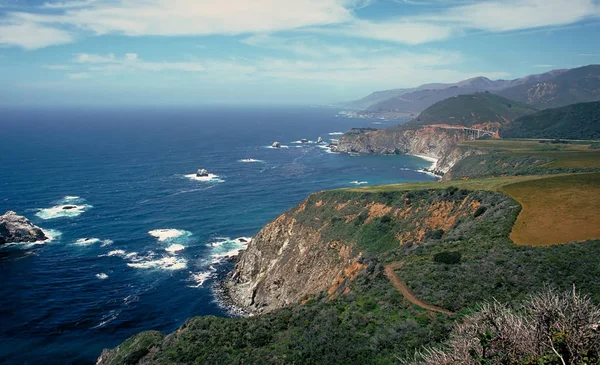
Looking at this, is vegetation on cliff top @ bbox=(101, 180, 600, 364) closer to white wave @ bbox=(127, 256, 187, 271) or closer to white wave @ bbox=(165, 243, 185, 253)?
white wave @ bbox=(127, 256, 187, 271)

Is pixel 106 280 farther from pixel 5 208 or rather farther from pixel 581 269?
A: pixel 581 269

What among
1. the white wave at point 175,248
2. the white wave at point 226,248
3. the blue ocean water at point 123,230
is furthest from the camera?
the white wave at point 175,248

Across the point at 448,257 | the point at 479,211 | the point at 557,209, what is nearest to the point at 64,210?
the point at 479,211

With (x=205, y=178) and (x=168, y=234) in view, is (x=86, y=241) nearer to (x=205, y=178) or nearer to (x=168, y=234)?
(x=168, y=234)

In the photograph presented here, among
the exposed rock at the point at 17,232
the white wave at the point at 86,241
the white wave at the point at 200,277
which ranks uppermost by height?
the exposed rock at the point at 17,232

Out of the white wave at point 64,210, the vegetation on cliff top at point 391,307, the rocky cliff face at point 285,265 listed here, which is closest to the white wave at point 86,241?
the white wave at point 64,210

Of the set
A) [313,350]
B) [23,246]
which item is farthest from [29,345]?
[313,350]

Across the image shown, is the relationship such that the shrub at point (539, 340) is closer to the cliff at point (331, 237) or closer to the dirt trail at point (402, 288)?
the dirt trail at point (402, 288)
